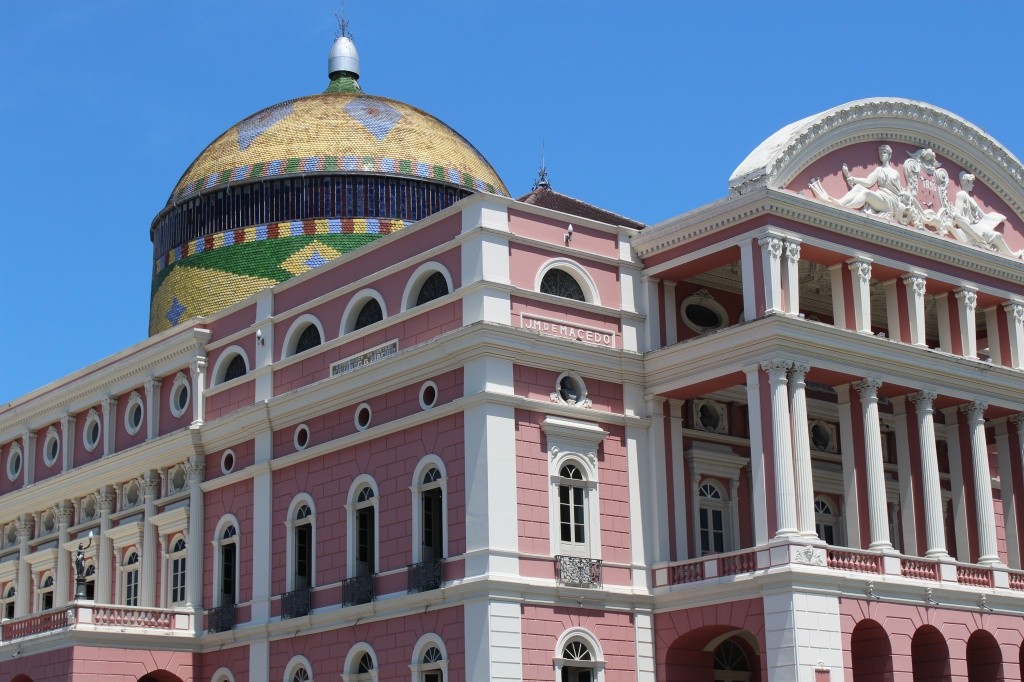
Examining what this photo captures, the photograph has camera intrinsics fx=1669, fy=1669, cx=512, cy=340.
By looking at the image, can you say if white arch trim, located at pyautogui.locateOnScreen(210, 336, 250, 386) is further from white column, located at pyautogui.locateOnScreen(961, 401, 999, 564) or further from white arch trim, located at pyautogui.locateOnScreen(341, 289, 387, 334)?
white column, located at pyautogui.locateOnScreen(961, 401, 999, 564)

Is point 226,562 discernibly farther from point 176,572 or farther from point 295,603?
point 295,603

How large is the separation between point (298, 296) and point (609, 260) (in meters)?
7.53

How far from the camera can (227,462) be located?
38812mm

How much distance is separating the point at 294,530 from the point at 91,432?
9816 millimetres

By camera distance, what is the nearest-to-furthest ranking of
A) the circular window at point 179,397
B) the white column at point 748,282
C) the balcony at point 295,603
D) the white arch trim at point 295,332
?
the white column at point 748,282 → the balcony at point 295,603 → the white arch trim at point 295,332 → the circular window at point 179,397

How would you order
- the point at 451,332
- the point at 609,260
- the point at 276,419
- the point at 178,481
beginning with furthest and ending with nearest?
1. the point at 178,481
2. the point at 276,419
3. the point at 609,260
4. the point at 451,332

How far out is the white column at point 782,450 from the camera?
31094 millimetres

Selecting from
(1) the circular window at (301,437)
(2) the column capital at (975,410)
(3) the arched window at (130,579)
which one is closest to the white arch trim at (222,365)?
(1) the circular window at (301,437)

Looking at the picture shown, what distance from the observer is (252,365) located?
38.5m

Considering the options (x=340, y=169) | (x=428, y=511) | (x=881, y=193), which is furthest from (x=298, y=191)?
(x=881, y=193)

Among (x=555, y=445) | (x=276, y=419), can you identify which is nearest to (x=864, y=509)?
(x=555, y=445)

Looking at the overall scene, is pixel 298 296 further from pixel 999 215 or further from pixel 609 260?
pixel 999 215

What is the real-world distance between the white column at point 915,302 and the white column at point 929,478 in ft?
4.16

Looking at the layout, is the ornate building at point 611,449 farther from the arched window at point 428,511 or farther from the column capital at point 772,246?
the column capital at point 772,246
